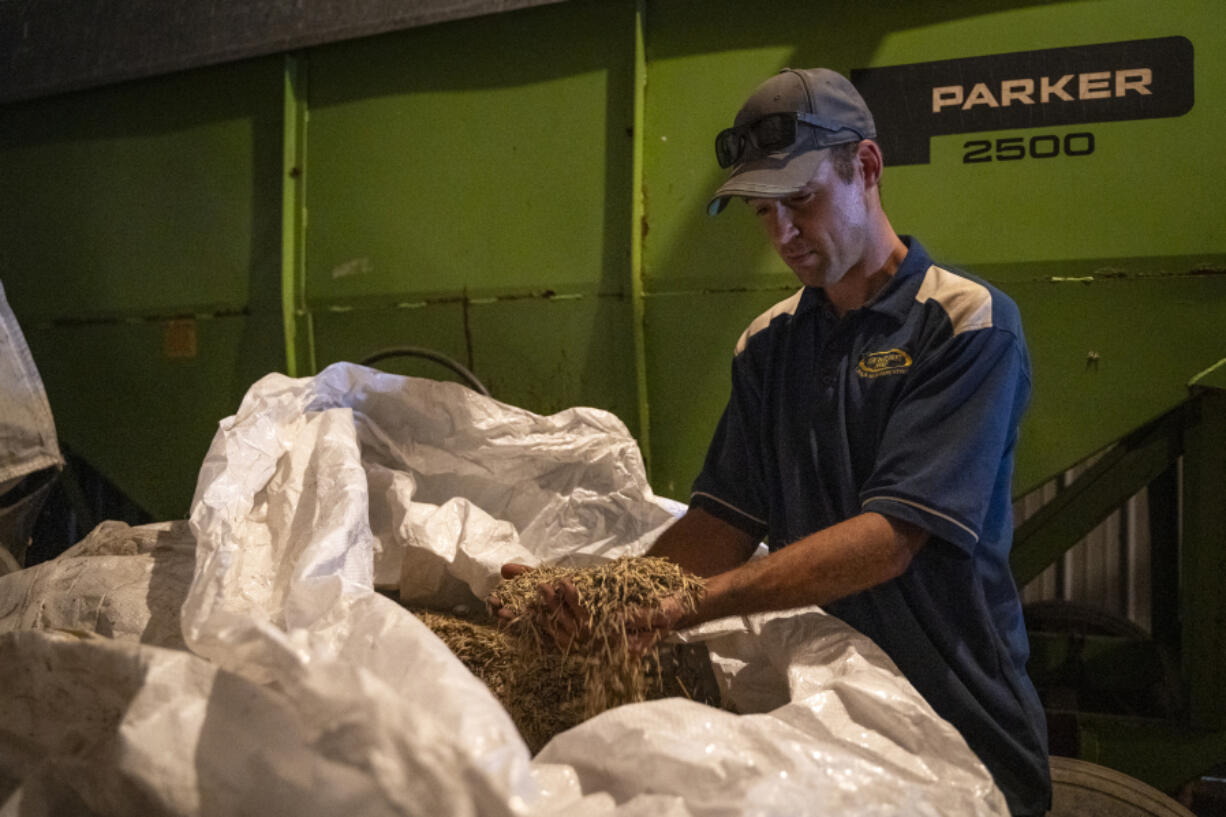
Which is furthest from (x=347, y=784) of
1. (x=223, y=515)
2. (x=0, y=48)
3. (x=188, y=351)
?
(x=0, y=48)

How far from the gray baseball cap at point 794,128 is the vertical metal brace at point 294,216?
1482 millimetres

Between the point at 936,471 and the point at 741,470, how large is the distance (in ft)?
1.49

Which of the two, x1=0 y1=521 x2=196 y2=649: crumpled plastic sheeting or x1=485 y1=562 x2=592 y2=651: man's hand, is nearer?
x1=485 y1=562 x2=592 y2=651: man's hand

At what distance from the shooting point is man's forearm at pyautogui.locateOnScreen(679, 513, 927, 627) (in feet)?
3.86

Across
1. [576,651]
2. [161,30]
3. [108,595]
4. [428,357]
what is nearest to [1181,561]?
[576,651]

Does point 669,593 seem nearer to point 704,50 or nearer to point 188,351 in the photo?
point 704,50

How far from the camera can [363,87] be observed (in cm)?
241

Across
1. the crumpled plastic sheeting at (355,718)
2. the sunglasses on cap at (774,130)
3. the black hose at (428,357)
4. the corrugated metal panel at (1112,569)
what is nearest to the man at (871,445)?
the sunglasses on cap at (774,130)

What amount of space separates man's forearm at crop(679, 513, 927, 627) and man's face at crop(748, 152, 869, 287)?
1.44ft

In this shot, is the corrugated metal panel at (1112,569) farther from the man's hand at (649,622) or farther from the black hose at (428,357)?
the man's hand at (649,622)

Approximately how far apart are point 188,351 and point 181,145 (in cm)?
Result: 59

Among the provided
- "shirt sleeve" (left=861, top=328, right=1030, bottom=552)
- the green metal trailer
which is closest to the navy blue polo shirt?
"shirt sleeve" (left=861, top=328, right=1030, bottom=552)

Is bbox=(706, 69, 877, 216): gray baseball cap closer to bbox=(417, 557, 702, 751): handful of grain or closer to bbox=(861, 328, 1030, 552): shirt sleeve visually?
bbox=(861, 328, 1030, 552): shirt sleeve

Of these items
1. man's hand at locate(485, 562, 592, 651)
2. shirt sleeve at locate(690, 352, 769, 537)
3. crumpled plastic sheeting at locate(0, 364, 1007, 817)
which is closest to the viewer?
crumpled plastic sheeting at locate(0, 364, 1007, 817)
